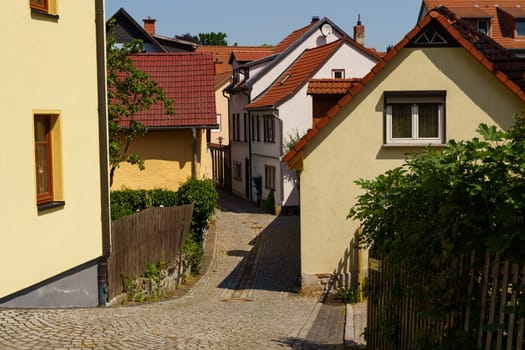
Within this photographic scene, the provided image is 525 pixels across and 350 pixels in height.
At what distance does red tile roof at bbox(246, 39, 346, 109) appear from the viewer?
3456 cm

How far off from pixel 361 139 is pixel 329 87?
2.06 meters

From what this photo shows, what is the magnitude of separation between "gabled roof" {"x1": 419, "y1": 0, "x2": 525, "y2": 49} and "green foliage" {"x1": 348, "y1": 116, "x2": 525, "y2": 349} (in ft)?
147

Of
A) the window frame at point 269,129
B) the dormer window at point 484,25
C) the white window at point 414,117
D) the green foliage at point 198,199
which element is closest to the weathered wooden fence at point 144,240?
the green foliage at point 198,199

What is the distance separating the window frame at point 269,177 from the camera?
37.1m

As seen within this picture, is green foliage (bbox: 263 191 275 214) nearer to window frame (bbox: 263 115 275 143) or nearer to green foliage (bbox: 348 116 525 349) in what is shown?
window frame (bbox: 263 115 275 143)

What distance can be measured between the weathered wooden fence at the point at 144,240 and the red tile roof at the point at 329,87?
5.00m

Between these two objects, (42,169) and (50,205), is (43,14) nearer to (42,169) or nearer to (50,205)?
(42,169)

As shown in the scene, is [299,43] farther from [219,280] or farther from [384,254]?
[384,254]

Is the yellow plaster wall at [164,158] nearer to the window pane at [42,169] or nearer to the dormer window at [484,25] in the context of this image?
the window pane at [42,169]

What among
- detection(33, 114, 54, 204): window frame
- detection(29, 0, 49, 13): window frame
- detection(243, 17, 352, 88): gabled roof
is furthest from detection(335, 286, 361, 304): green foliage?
detection(243, 17, 352, 88): gabled roof

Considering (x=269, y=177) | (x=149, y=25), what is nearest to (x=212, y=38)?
(x=149, y=25)

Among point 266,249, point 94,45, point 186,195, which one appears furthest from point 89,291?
point 266,249

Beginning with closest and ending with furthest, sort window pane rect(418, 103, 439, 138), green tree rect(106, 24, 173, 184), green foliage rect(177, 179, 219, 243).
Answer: window pane rect(418, 103, 439, 138) → green tree rect(106, 24, 173, 184) → green foliage rect(177, 179, 219, 243)

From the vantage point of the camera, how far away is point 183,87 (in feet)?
91.5
